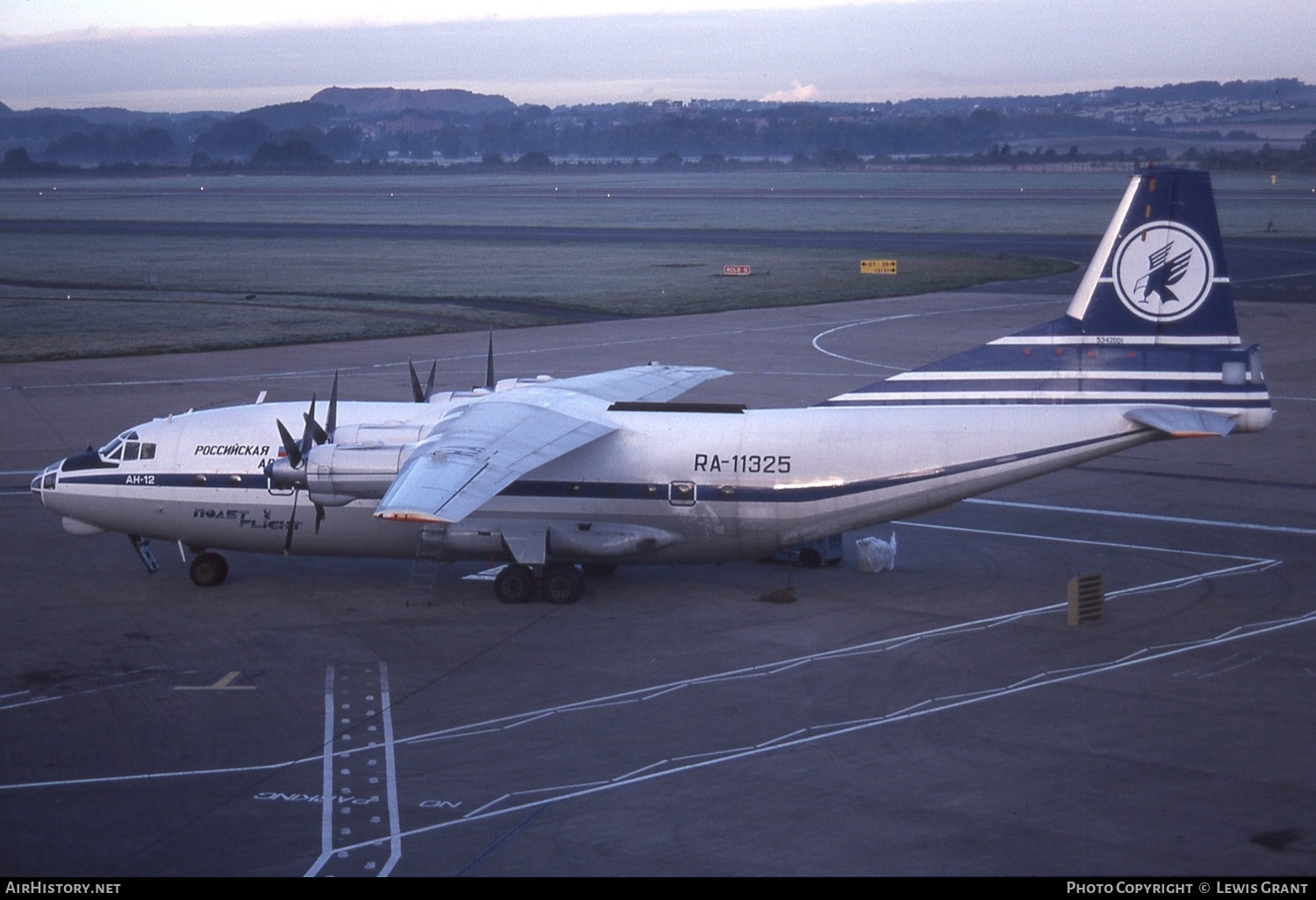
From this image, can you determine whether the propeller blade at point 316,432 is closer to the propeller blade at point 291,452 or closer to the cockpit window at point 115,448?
the propeller blade at point 291,452

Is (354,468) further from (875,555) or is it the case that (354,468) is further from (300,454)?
(875,555)

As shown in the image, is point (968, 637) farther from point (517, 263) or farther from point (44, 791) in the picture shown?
point (517, 263)

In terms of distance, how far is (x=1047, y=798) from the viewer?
15477 millimetres

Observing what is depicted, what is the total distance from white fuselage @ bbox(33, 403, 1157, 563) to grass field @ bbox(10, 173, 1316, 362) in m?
33.4

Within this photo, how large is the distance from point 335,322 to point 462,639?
148 ft

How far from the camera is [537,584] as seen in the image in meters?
24.2

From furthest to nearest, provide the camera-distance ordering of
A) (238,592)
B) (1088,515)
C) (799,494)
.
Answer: (1088,515)
(238,592)
(799,494)

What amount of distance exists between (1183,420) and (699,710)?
10.6 metres

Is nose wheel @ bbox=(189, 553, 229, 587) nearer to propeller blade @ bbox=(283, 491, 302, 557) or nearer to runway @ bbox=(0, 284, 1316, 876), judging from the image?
runway @ bbox=(0, 284, 1316, 876)

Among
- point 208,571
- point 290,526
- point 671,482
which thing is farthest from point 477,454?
point 208,571

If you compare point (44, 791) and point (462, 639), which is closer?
point (44, 791)

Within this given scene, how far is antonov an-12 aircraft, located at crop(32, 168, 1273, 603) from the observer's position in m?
23.1
